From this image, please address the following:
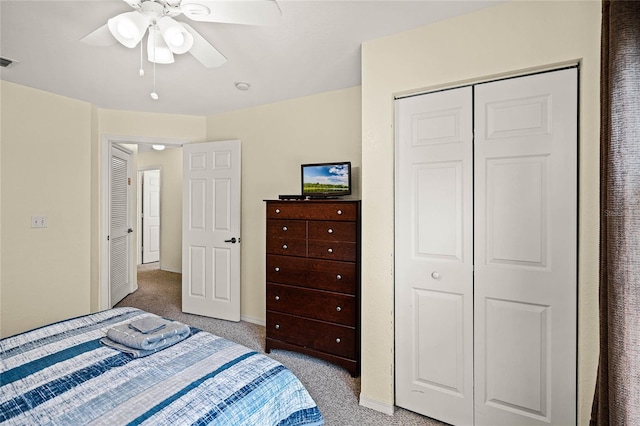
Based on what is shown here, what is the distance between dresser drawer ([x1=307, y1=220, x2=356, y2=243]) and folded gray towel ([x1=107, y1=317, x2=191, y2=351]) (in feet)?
4.25

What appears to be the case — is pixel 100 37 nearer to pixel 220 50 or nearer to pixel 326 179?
pixel 220 50

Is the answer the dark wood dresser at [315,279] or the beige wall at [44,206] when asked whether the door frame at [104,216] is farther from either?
the dark wood dresser at [315,279]

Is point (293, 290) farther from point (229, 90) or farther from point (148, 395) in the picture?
point (229, 90)

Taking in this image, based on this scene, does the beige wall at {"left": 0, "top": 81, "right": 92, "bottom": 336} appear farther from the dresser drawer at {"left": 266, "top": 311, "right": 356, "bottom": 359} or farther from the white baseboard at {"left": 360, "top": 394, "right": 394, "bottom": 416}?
the white baseboard at {"left": 360, "top": 394, "right": 394, "bottom": 416}

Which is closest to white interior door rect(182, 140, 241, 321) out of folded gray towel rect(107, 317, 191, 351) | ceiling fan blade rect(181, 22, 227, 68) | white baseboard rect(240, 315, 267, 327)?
white baseboard rect(240, 315, 267, 327)

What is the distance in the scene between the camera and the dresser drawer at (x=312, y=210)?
2582 millimetres

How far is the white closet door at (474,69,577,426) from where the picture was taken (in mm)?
1677

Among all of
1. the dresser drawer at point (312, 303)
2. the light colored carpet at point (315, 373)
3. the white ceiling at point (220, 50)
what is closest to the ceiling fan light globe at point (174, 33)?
the white ceiling at point (220, 50)

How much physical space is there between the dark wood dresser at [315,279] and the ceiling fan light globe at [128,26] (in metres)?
1.63

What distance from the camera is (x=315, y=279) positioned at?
9.05 ft

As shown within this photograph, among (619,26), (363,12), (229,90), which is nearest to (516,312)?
(619,26)

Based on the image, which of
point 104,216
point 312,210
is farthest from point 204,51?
point 104,216

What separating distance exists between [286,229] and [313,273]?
0.46 m

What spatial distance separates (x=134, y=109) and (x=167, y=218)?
3113 millimetres
